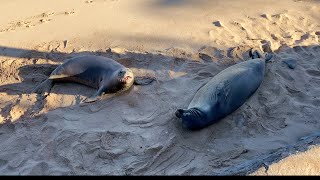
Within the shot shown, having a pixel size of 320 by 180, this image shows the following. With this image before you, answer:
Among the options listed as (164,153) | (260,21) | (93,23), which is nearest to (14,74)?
(93,23)

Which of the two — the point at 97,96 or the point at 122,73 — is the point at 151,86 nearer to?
the point at 122,73

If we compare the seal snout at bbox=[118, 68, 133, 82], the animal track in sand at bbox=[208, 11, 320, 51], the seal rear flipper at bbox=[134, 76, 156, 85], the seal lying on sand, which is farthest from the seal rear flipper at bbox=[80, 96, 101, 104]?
the animal track in sand at bbox=[208, 11, 320, 51]

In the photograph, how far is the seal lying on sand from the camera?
432cm

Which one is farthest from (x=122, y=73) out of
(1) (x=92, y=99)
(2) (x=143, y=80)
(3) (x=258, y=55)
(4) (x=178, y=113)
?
(3) (x=258, y=55)

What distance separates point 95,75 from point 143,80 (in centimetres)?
52

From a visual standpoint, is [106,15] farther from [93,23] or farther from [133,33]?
[133,33]

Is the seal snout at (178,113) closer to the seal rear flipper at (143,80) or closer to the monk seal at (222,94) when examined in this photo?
the monk seal at (222,94)

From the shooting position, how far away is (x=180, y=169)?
3.40 meters


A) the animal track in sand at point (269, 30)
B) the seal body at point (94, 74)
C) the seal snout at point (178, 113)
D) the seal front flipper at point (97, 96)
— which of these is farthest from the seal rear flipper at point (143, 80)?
the animal track in sand at point (269, 30)

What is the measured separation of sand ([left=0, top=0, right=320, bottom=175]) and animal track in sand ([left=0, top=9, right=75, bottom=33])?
1 cm

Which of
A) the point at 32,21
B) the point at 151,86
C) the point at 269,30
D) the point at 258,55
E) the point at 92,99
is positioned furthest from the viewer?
the point at 32,21

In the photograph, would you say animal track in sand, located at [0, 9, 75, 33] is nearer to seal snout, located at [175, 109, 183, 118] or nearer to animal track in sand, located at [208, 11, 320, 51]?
animal track in sand, located at [208, 11, 320, 51]

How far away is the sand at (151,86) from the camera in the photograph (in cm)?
357

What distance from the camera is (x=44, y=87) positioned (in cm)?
446
